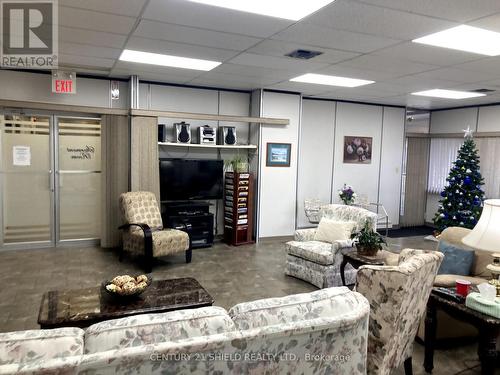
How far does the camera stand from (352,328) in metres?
1.95

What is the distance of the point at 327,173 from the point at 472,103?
3.23m

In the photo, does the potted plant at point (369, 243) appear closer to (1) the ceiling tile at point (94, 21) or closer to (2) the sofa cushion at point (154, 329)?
(2) the sofa cushion at point (154, 329)

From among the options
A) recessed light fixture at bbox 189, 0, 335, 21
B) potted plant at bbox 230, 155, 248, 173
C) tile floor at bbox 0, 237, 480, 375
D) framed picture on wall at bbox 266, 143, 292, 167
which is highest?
recessed light fixture at bbox 189, 0, 335, 21

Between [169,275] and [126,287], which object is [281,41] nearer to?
[126,287]

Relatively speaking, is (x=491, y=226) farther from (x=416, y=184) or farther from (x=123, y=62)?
(x=416, y=184)

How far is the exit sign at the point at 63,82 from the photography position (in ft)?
18.8

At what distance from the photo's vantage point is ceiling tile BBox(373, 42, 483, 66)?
3.91 metres

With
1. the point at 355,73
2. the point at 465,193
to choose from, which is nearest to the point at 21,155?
the point at 355,73

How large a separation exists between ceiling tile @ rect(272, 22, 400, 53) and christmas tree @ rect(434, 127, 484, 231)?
12.9 feet

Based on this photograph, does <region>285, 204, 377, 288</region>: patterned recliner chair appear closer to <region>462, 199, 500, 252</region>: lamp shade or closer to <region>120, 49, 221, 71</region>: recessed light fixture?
<region>462, 199, 500, 252</region>: lamp shade

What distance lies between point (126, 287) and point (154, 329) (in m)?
1.59

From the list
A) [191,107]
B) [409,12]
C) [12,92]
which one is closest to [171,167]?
[191,107]

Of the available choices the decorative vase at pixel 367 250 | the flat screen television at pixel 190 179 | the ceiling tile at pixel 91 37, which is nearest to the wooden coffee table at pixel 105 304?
the decorative vase at pixel 367 250

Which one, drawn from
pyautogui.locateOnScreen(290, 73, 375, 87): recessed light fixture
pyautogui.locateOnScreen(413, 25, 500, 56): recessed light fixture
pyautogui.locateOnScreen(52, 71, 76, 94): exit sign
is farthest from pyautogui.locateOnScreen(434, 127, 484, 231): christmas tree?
pyautogui.locateOnScreen(52, 71, 76, 94): exit sign
